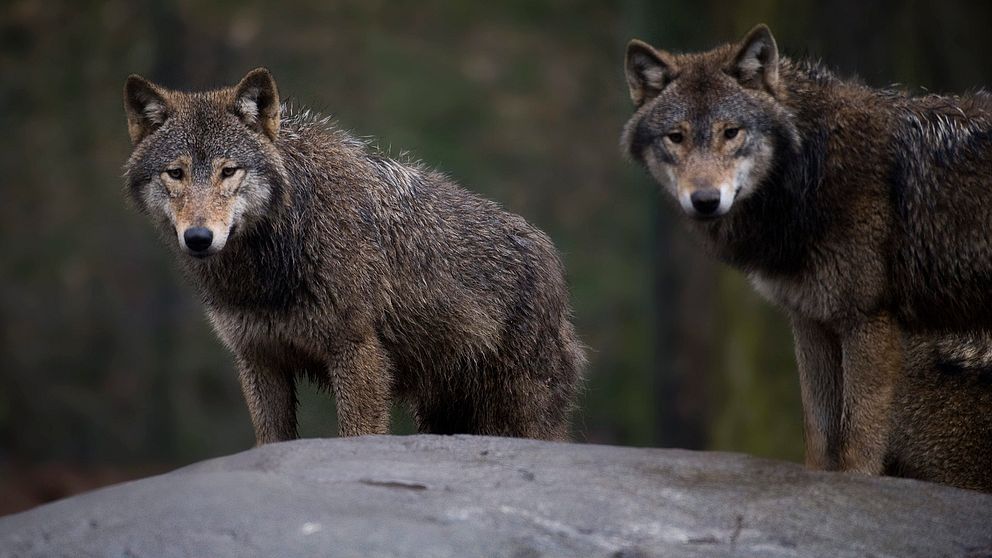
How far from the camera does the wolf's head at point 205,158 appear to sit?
7.52 m

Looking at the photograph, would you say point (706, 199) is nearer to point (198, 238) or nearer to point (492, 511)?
point (492, 511)

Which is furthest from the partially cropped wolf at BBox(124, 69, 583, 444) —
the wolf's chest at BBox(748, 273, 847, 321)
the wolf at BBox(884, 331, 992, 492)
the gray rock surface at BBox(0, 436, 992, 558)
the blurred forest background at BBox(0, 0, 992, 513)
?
the blurred forest background at BBox(0, 0, 992, 513)

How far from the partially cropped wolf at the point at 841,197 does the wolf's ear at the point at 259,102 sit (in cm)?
221

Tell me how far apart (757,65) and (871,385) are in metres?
1.99

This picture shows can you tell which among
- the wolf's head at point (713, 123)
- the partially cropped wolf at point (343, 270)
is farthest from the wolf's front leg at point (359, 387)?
the wolf's head at point (713, 123)

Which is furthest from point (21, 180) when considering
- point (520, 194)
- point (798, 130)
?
point (798, 130)

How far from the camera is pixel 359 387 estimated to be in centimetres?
803

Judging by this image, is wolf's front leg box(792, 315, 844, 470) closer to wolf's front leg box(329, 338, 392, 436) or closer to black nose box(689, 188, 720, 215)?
black nose box(689, 188, 720, 215)

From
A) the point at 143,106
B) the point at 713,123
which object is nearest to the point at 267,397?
the point at 143,106

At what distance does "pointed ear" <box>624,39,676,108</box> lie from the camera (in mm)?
8062

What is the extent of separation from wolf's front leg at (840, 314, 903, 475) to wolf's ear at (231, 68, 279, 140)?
3650mm

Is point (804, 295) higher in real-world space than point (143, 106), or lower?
lower

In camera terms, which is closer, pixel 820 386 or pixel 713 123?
pixel 713 123

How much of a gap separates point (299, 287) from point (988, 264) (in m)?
4.01
